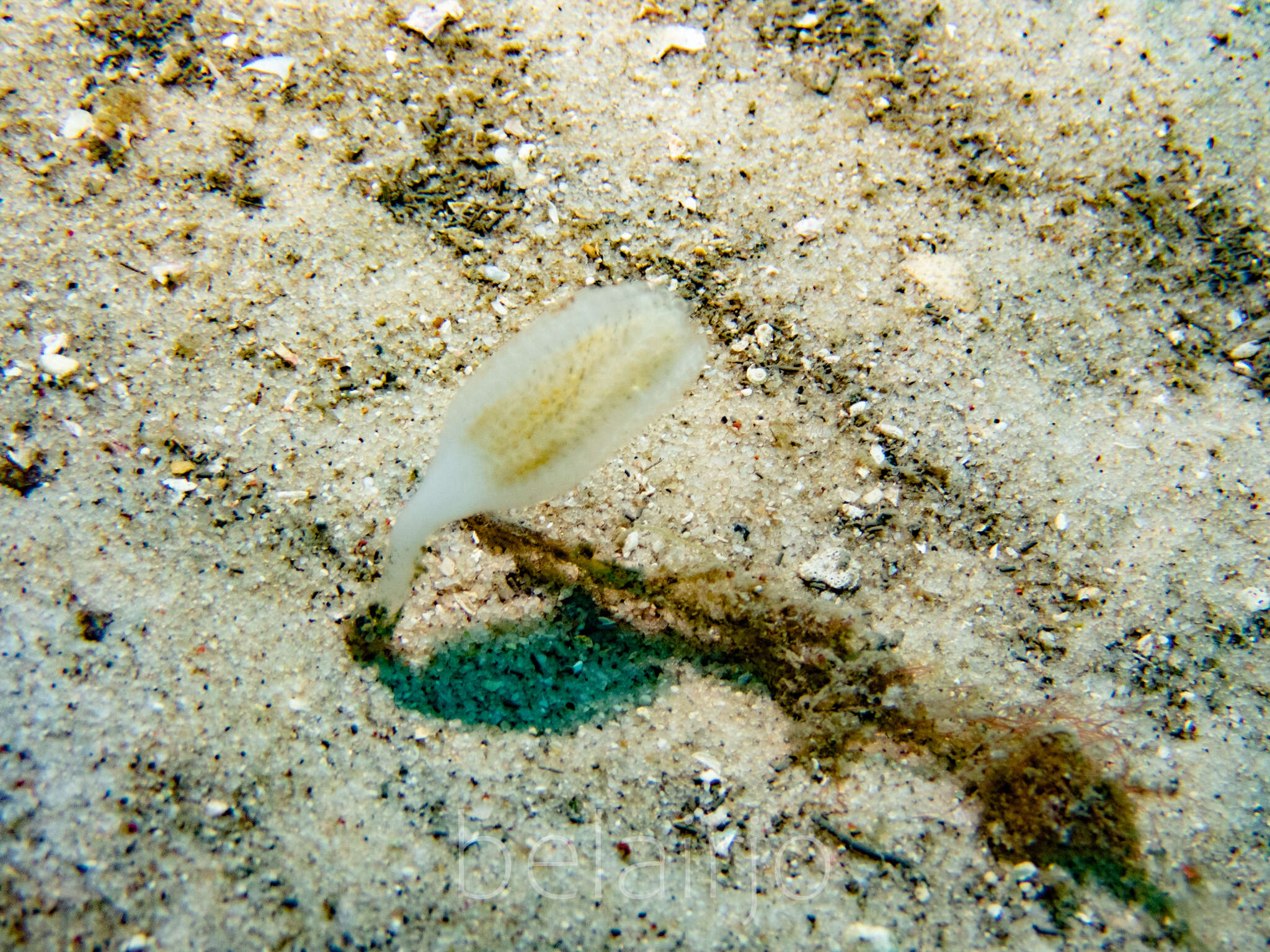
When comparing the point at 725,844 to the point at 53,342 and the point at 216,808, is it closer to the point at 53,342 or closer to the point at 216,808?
the point at 216,808

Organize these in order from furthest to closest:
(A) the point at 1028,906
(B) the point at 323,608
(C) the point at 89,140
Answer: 1. (C) the point at 89,140
2. (B) the point at 323,608
3. (A) the point at 1028,906

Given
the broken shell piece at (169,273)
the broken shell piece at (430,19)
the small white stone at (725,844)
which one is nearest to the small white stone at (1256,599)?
the small white stone at (725,844)

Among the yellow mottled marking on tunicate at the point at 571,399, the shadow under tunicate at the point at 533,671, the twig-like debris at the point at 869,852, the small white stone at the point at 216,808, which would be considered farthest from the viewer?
Answer: the yellow mottled marking on tunicate at the point at 571,399

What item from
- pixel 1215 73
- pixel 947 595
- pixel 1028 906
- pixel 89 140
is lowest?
pixel 1028 906

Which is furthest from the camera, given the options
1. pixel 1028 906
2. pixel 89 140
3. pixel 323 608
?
pixel 89 140

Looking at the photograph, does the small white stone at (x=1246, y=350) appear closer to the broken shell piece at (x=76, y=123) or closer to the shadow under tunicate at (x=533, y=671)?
the shadow under tunicate at (x=533, y=671)

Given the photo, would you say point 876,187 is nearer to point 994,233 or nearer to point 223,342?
point 994,233

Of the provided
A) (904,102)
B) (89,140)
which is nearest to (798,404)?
(904,102)
